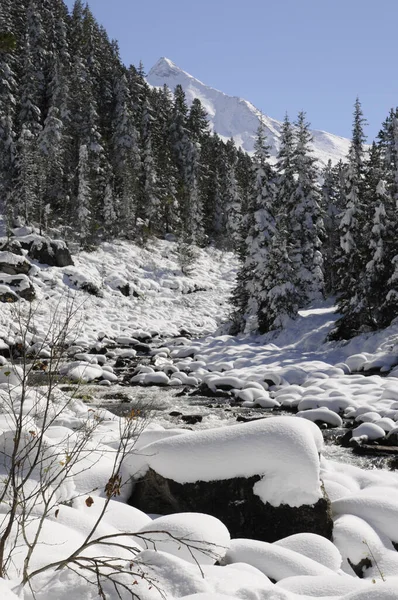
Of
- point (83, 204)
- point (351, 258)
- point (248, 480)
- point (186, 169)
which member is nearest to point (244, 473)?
point (248, 480)

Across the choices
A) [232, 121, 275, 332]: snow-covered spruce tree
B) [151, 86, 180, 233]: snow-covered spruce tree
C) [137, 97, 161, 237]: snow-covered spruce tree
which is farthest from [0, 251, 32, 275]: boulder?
[151, 86, 180, 233]: snow-covered spruce tree

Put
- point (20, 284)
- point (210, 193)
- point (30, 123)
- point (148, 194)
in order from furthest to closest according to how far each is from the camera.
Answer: point (210, 193)
point (148, 194)
point (30, 123)
point (20, 284)

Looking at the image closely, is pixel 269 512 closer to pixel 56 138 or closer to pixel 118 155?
pixel 56 138

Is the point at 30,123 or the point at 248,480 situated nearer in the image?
the point at 248,480

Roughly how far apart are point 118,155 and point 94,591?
49268mm

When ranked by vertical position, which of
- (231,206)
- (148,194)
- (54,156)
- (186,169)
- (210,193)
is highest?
(186,169)

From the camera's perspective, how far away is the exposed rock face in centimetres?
527

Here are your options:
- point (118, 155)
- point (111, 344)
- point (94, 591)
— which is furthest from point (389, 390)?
point (118, 155)

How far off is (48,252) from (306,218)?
50.4 feet

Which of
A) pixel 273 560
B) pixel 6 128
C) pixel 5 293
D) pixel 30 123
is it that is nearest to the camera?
pixel 273 560

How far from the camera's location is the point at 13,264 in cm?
2506

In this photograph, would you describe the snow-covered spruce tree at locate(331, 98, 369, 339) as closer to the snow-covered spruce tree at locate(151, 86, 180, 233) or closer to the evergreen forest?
the evergreen forest

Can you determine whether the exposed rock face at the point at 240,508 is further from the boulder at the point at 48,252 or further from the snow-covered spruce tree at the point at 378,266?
the boulder at the point at 48,252

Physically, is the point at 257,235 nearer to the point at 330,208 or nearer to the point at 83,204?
the point at 330,208
